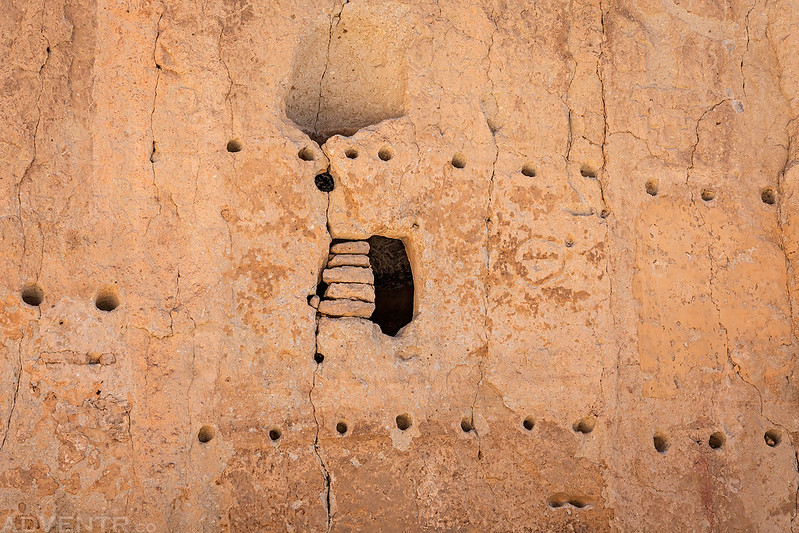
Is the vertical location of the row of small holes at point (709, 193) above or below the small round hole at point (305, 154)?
above

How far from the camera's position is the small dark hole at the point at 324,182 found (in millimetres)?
3823

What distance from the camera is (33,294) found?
3.33 metres

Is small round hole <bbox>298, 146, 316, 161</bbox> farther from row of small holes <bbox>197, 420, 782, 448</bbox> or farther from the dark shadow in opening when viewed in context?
row of small holes <bbox>197, 420, 782, 448</bbox>

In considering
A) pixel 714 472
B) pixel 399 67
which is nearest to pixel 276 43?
pixel 399 67

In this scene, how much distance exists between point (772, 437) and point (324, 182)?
246 cm

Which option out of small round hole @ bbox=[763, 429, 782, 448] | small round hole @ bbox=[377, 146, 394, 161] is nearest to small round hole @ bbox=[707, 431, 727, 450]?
small round hole @ bbox=[763, 429, 782, 448]

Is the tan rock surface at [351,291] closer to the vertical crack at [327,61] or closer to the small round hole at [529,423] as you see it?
the vertical crack at [327,61]

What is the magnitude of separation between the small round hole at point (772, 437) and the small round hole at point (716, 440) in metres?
0.21

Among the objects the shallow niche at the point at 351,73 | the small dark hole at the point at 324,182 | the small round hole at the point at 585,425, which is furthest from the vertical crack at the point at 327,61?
the small round hole at the point at 585,425

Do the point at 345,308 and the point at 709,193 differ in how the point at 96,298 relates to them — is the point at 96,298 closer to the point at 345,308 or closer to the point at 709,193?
the point at 345,308

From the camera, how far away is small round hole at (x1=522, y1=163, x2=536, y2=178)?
396 cm

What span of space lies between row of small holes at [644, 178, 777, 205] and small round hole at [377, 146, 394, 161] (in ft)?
4.18

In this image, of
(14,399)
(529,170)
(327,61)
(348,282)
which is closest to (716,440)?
(529,170)

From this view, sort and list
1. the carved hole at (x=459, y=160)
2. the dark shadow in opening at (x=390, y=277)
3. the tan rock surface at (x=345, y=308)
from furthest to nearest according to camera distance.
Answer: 1. the dark shadow in opening at (x=390, y=277)
2. the carved hole at (x=459, y=160)
3. the tan rock surface at (x=345, y=308)
